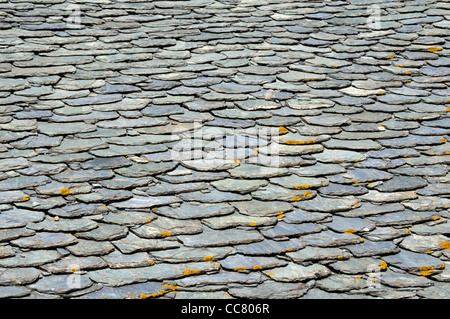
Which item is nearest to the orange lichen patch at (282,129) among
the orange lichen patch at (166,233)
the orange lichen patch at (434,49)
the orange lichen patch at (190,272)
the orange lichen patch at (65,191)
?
the orange lichen patch at (166,233)

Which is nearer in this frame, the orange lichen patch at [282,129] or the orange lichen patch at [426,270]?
the orange lichen patch at [426,270]

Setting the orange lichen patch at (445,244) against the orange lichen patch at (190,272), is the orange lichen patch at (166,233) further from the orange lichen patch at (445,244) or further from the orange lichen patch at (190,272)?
the orange lichen patch at (445,244)

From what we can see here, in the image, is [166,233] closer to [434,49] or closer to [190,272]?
[190,272]

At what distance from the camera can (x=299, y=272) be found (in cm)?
297

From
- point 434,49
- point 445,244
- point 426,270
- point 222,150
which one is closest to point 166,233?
point 222,150

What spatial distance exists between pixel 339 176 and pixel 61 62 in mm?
1995

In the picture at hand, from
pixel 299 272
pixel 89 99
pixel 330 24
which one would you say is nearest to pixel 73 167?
pixel 89 99

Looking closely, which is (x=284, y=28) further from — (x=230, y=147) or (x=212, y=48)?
(x=230, y=147)

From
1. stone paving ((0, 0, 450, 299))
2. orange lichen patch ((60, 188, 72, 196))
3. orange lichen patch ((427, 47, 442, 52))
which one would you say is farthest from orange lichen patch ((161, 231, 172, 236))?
orange lichen patch ((427, 47, 442, 52))

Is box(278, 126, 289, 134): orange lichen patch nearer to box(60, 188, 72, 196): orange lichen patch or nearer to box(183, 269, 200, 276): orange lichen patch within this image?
box(183, 269, 200, 276): orange lichen patch

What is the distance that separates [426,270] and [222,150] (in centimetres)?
129

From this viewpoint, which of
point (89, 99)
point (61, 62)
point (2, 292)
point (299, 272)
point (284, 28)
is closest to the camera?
point (2, 292)

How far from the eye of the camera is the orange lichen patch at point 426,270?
10.0 ft

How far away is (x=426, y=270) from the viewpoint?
3.07 meters
